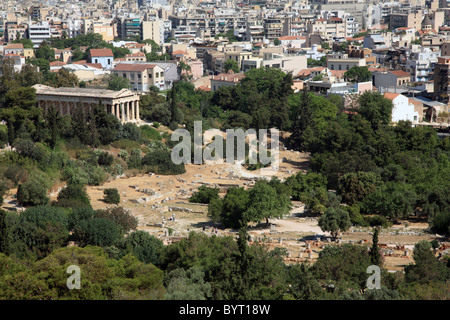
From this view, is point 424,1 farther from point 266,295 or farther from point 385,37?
point 266,295

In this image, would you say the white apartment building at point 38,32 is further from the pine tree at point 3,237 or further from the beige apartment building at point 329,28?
the pine tree at point 3,237

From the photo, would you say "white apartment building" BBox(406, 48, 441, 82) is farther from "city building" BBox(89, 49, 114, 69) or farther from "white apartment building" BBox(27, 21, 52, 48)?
"white apartment building" BBox(27, 21, 52, 48)

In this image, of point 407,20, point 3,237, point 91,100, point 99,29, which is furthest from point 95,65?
point 407,20

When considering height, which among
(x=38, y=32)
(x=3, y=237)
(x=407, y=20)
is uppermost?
(x=407, y=20)

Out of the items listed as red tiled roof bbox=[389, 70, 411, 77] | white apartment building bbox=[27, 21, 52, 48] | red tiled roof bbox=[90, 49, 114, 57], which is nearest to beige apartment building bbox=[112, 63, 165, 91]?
red tiled roof bbox=[90, 49, 114, 57]

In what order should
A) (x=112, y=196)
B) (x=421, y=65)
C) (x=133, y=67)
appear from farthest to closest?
(x=421, y=65), (x=133, y=67), (x=112, y=196)

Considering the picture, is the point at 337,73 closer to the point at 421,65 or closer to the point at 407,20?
the point at 421,65
